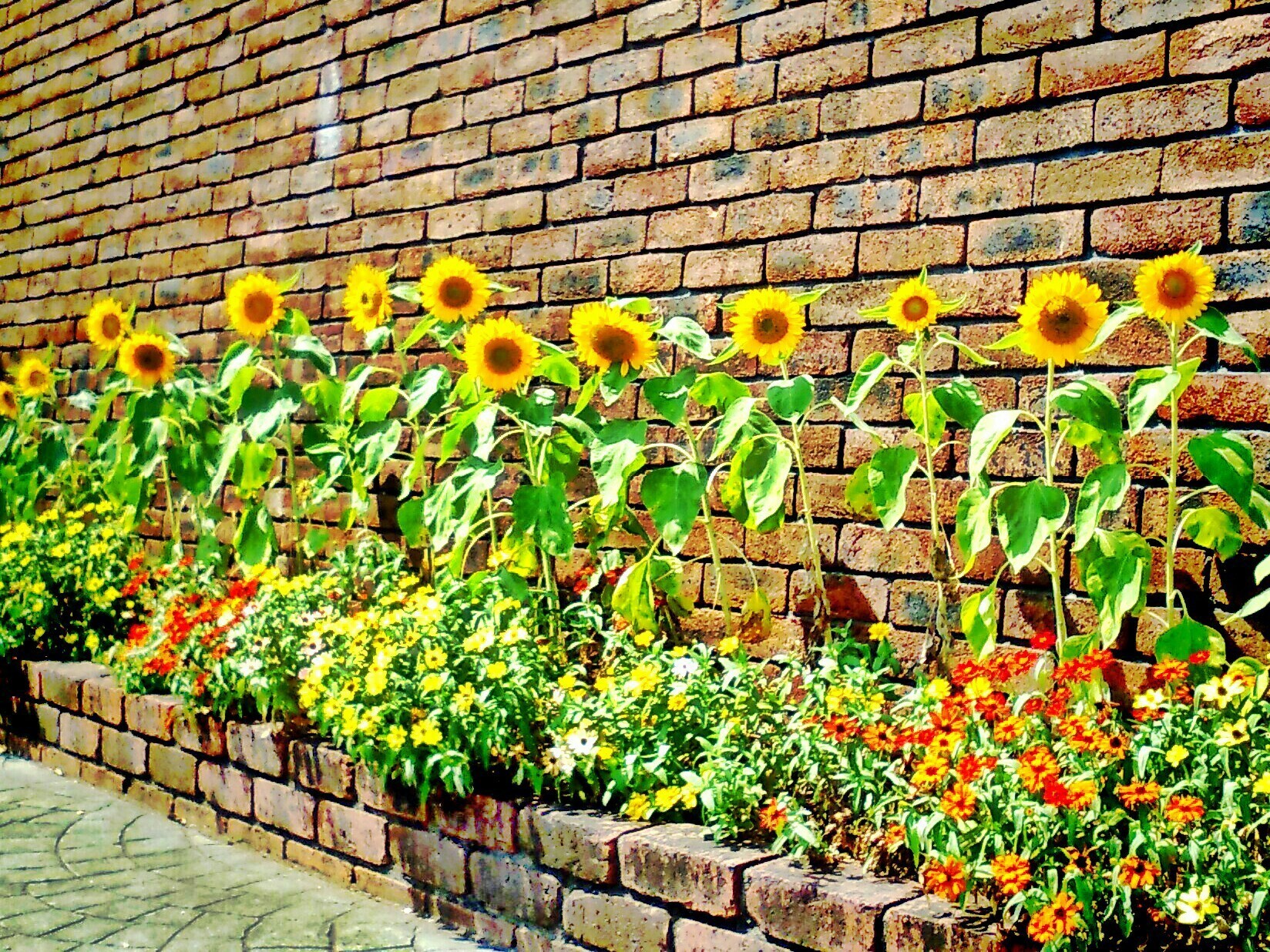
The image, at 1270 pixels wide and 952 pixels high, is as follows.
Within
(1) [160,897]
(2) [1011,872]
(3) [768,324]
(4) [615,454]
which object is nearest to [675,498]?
(4) [615,454]

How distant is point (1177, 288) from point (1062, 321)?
0.19m

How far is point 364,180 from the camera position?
3910mm

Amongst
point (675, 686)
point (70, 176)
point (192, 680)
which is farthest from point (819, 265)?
point (70, 176)

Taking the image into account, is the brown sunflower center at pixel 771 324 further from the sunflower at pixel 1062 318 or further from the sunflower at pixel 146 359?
the sunflower at pixel 146 359

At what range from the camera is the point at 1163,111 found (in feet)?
7.78

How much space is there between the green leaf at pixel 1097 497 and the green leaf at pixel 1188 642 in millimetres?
218

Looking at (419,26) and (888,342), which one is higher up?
(419,26)

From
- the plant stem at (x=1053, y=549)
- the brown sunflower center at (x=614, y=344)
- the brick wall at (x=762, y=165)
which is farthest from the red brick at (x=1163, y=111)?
the brown sunflower center at (x=614, y=344)

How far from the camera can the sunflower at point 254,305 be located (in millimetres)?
3438

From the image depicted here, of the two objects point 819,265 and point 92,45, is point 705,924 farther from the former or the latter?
point 92,45

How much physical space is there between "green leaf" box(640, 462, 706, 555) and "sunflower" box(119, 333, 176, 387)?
177cm

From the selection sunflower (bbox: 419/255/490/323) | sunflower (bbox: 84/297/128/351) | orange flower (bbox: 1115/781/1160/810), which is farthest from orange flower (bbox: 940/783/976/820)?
sunflower (bbox: 84/297/128/351)

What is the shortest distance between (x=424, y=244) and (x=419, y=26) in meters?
0.66

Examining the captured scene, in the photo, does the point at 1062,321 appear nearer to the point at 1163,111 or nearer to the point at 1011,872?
the point at 1163,111
